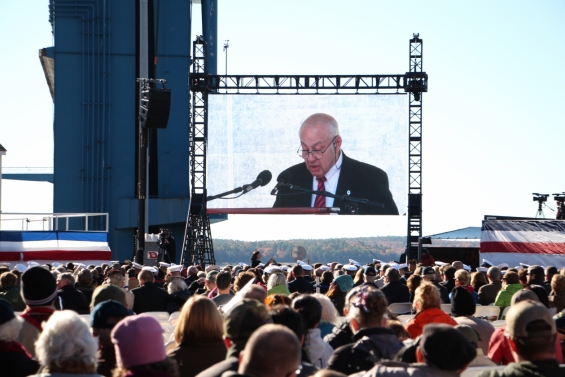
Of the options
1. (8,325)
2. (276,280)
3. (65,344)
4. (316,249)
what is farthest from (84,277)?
(316,249)

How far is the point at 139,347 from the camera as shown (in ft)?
13.3

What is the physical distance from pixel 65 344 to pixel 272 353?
1143 millimetres

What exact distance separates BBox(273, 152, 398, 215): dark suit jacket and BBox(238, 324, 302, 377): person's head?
26.9 m

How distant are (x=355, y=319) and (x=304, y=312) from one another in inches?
16.7

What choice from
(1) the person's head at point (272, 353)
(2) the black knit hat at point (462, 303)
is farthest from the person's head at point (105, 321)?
(2) the black knit hat at point (462, 303)

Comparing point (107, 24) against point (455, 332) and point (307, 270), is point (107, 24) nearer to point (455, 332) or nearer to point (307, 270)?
point (307, 270)

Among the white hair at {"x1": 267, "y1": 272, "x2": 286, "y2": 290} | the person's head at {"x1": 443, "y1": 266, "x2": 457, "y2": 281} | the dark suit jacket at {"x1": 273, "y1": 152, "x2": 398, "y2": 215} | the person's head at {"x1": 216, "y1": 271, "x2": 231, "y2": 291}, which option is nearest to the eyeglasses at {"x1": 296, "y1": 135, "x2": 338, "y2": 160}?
the dark suit jacket at {"x1": 273, "y1": 152, "x2": 398, "y2": 215}

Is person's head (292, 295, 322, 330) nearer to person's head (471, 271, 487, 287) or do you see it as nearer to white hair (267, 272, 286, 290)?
white hair (267, 272, 286, 290)

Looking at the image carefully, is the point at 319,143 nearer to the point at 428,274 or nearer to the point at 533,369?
the point at 428,274

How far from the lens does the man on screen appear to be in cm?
3041

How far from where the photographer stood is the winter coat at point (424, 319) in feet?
22.9

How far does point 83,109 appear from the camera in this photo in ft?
118

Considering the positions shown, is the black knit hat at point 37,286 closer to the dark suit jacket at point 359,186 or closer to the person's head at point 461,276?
the person's head at point 461,276

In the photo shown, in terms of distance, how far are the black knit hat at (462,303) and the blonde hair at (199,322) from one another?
2.99 meters
